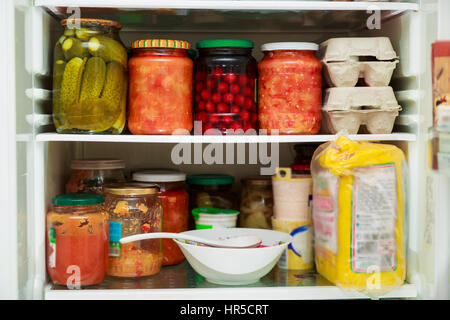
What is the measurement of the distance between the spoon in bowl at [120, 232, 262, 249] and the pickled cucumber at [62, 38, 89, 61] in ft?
1.50

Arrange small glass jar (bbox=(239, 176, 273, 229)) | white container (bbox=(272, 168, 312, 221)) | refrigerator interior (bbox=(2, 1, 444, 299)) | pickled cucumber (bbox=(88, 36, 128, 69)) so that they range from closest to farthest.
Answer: refrigerator interior (bbox=(2, 1, 444, 299)) < pickled cucumber (bbox=(88, 36, 128, 69)) < white container (bbox=(272, 168, 312, 221)) < small glass jar (bbox=(239, 176, 273, 229))

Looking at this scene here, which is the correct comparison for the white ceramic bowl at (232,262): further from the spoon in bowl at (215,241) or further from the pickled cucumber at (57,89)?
the pickled cucumber at (57,89)

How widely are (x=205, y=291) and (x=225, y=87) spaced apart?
51cm

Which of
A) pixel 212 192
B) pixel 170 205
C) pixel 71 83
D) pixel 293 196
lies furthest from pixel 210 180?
pixel 71 83

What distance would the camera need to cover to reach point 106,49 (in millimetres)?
1234

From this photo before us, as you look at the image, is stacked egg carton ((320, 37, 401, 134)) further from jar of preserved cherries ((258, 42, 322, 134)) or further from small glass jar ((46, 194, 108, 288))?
small glass jar ((46, 194, 108, 288))

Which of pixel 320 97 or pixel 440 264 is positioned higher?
pixel 320 97

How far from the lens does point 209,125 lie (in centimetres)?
128

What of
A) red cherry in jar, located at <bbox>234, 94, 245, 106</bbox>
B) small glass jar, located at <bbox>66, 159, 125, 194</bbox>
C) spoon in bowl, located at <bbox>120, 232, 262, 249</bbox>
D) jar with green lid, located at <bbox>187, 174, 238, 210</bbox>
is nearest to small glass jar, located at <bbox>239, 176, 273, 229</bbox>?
jar with green lid, located at <bbox>187, 174, 238, 210</bbox>

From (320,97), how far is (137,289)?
0.66 metres

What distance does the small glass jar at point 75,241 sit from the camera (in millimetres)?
1159

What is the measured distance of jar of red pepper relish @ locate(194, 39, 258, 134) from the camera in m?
1.28
